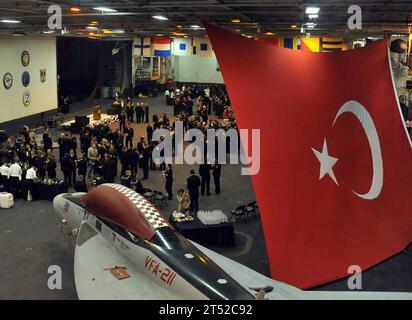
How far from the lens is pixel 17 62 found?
29.4 metres

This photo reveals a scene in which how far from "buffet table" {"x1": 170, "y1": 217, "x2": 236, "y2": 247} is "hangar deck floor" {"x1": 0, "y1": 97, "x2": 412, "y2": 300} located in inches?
11.8

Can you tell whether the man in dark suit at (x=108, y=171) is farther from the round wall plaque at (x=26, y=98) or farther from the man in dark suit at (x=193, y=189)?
the round wall plaque at (x=26, y=98)

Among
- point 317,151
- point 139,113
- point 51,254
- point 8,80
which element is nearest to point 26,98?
point 8,80

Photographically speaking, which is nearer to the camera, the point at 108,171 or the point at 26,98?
the point at 108,171

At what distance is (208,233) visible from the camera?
14.3 metres

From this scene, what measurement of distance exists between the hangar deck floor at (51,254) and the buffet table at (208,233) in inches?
11.8

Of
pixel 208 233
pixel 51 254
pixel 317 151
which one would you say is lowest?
pixel 51 254

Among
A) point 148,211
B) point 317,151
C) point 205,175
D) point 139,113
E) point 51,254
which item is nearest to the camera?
point 148,211

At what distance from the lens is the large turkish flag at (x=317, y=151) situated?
35.7 feet

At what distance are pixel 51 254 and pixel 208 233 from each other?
14.2ft

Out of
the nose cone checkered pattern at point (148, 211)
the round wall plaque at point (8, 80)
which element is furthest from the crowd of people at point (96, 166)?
the round wall plaque at point (8, 80)

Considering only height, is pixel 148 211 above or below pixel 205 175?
above

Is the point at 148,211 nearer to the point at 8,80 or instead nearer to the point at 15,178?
the point at 15,178

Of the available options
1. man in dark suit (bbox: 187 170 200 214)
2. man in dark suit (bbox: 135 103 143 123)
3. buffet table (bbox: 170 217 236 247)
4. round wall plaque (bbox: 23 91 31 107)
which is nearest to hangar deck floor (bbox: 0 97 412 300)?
buffet table (bbox: 170 217 236 247)
